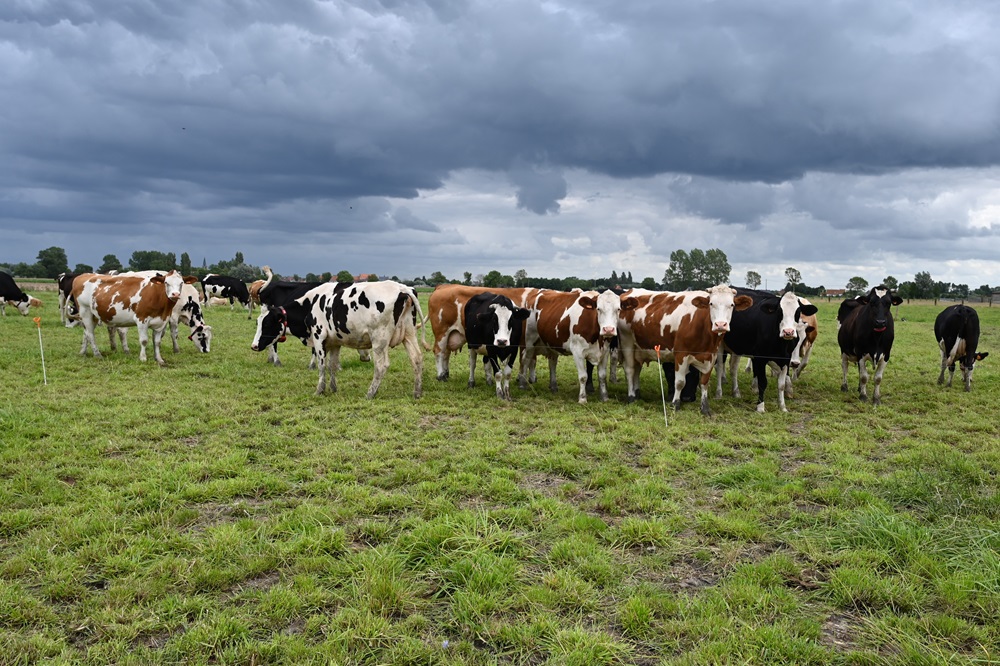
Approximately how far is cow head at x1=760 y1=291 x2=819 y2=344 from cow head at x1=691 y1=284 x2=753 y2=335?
604 mm

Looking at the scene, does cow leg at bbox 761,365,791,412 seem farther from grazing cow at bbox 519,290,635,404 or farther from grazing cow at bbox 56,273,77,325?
grazing cow at bbox 56,273,77,325

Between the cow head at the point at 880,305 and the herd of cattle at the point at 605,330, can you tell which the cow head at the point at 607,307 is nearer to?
the herd of cattle at the point at 605,330

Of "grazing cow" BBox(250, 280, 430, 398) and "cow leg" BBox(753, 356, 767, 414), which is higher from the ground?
"grazing cow" BBox(250, 280, 430, 398)

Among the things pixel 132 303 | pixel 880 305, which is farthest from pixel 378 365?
pixel 880 305

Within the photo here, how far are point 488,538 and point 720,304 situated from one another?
22.2ft

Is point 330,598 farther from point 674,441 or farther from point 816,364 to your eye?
point 816,364

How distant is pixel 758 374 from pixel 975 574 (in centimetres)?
656

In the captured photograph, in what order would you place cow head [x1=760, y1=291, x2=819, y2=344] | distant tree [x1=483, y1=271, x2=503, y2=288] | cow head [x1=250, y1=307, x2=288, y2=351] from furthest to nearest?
distant tree [x1=483, y1=271, x2=503, y2=288], cow head [x1=250, y1=307, x2=288, y2=351], cow head [x1=760, y1=291, x2=819, y2=344]

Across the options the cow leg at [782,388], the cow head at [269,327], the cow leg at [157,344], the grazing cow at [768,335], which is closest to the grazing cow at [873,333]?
the grazing cow at [768,335]

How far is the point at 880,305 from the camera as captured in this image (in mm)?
11297

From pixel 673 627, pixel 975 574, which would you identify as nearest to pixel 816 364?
pixel 975 574

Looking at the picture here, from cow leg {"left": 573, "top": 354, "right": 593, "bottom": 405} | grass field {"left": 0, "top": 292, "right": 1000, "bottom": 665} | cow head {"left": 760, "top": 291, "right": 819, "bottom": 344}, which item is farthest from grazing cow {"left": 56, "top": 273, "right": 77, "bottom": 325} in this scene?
cow head {"left": 760, "top": 291, "right": 819, "bottom": 344}

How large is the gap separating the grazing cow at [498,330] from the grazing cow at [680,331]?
82.0 inches

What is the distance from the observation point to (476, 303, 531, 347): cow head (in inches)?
427
